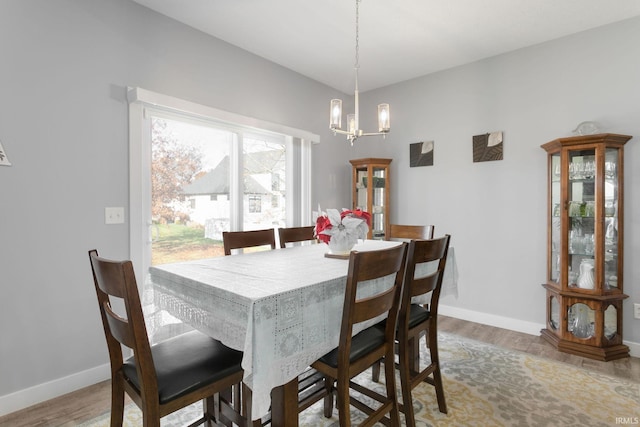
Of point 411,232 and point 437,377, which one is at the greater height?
point 411,232

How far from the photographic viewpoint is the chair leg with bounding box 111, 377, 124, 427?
1.29 metres

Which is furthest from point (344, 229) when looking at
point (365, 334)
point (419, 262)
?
point (365, 334)

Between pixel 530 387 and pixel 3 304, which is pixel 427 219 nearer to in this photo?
pixel 530 387

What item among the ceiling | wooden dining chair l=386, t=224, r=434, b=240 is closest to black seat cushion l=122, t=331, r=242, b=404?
wooden dining chair l=386, t=224, r=434, b=240

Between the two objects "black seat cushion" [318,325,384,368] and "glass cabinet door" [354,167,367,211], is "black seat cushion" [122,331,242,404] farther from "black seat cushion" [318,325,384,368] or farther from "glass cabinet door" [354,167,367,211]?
"glass cabinet door" [354,167,367,211]

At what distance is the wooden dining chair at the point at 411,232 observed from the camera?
2660mm

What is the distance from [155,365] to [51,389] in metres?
1.36

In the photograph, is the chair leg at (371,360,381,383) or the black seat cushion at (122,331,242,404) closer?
the black seat cushion at (122,331,242,404)

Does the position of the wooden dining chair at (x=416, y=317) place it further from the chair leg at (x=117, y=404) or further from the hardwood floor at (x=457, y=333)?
the hardwood floor at (x=457, y=333)

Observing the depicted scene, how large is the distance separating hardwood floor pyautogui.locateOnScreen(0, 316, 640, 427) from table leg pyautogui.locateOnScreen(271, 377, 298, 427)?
4.15ft

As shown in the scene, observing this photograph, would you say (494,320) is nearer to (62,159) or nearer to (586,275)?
(586,275)

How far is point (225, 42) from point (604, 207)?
3.39 m

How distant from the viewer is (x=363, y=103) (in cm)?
430

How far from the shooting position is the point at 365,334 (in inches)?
61.7
